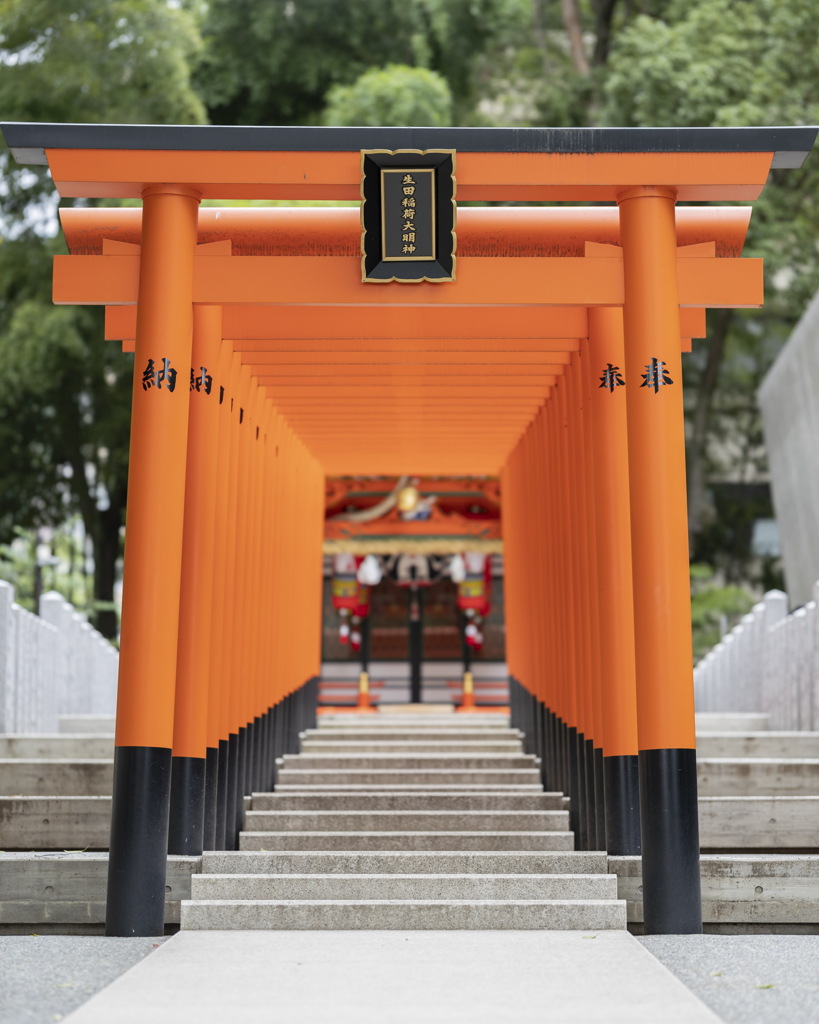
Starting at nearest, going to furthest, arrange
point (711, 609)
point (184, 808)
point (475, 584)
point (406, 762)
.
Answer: point (184, 808)
point (406, 762)
point (475, 584)
point (711, 609)

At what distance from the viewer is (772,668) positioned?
33.7 feet

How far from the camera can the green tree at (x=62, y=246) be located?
18.2 m

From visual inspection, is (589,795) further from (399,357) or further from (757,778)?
(399,357)

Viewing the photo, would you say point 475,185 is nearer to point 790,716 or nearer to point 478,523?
point 790,716

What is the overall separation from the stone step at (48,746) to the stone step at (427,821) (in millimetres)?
1678

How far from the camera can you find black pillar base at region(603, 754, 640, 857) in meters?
6.60

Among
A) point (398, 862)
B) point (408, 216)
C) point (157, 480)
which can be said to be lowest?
point (398, 862)

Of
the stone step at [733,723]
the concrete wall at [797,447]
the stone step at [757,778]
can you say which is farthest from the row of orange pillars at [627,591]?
the concrete wall at [797,447]

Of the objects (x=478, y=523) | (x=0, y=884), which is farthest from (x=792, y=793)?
(x=478, y=523)

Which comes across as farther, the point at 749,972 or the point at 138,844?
the point at 138,844

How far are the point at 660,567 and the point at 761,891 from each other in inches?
65.8

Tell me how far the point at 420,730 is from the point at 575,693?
3236 mm

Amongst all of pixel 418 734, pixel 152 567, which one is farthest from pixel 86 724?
pixel 152 567

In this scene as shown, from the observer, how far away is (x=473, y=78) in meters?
23.6
